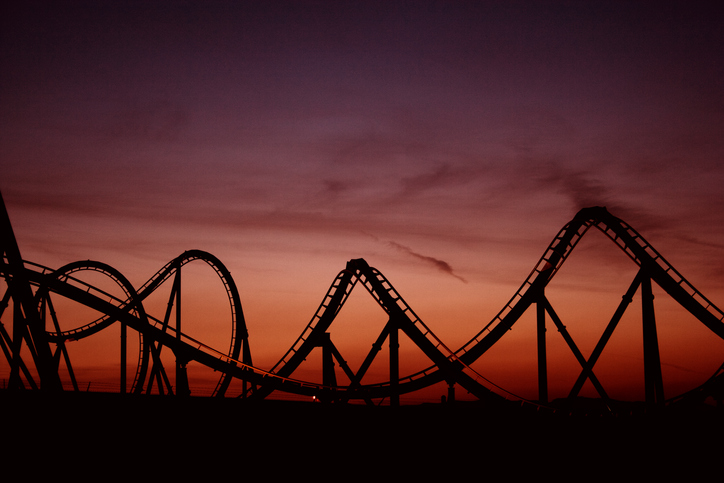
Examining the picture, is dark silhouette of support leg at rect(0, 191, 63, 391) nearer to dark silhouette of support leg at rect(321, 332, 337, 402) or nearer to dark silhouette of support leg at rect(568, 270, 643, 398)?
dark silhouette of support leg at rect(321, 332, 337, 402)

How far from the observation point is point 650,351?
2086 cm

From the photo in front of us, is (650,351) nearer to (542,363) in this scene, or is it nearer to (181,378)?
(542,363)

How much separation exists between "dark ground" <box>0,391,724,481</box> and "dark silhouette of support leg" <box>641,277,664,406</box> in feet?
2.30

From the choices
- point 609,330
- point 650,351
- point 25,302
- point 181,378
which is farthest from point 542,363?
point 25,302

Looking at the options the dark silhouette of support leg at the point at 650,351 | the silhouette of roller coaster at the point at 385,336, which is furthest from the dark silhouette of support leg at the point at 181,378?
the dark silhouette of support leg at the point at 650,351

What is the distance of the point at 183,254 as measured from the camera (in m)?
27.1

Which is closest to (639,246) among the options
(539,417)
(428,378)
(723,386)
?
(723,386)

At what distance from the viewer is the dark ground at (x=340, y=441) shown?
17188 mm

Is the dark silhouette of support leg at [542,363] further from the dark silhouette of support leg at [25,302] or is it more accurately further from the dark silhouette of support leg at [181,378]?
the dark silhouette of support leg at [25,302]

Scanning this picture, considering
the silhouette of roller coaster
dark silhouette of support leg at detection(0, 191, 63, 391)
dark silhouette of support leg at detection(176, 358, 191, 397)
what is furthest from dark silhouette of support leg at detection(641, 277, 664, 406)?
dark silhouette of support leg at detection(0, 191, 63, 391)

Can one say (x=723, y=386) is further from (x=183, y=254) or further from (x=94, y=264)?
(x=94, y=264)

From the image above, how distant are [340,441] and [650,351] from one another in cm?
902

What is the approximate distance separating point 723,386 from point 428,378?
8.32 metres

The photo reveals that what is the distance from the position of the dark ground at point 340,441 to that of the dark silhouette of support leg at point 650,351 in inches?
27.6
